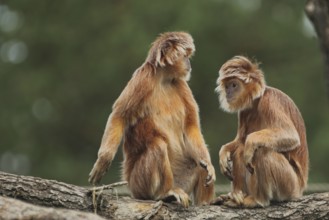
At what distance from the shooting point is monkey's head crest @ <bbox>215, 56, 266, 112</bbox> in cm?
743

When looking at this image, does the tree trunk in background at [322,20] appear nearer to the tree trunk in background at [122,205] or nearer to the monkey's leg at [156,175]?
the tree trunk in background at [122,205]

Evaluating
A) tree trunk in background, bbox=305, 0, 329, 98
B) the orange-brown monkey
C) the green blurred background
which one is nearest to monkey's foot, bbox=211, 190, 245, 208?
the orange-brown monkey

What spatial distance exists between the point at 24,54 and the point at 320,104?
5.96 meters

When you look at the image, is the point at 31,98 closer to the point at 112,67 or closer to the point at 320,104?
the point at 112,67

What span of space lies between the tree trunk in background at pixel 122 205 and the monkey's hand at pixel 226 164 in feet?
0.99

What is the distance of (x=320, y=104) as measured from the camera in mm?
19953

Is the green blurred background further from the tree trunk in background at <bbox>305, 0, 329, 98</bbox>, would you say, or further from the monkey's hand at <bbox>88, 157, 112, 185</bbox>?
the monkey's hand at <bbox>88, 157, 112, 185</bbox>

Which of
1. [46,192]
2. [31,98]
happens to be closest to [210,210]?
[46,192]

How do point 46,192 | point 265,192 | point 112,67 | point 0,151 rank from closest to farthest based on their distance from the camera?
point 46,192
point 265,192
point 112,67
point 0,151

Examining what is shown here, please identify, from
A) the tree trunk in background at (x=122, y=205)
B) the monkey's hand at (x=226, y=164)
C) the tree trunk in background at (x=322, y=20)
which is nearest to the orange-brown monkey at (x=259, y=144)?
the monkey's hand at (x=226, y=164)

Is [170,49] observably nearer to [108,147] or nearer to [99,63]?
[108,147]

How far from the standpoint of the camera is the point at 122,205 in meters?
6.77

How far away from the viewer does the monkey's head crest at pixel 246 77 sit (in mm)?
7434

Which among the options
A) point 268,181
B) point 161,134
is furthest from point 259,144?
point 161,134
